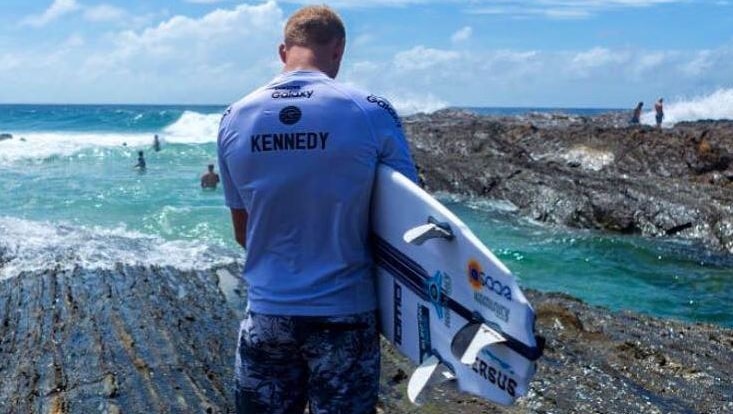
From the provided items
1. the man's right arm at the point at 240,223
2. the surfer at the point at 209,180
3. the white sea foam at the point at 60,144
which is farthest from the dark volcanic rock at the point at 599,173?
the white sea foam at the point at 60,144

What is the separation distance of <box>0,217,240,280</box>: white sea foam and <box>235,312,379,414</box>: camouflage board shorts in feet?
28.9

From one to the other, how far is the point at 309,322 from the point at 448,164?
81.8 ft

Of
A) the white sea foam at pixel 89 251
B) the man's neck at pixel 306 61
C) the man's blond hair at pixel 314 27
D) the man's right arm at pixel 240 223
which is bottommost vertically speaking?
the white sea foam at pixel 89 251

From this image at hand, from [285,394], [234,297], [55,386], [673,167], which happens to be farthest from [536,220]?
[285,394]

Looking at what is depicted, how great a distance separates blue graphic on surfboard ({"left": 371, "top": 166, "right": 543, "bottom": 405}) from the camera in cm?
264

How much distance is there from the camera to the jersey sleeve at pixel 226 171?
9.96ft

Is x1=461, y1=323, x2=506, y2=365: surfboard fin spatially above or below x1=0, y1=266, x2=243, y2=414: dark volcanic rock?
above

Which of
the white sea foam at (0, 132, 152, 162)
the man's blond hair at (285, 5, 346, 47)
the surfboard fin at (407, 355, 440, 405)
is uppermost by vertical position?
the man's blond hair at (285, 5, 346, 47)

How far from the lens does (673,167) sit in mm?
24594

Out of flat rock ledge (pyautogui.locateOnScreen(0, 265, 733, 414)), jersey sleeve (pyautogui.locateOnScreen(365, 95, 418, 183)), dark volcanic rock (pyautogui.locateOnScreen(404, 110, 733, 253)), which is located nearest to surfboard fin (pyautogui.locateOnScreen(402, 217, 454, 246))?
jersey sleeve (pyautogui.locateOnScreen(365, 95, 418, 183))

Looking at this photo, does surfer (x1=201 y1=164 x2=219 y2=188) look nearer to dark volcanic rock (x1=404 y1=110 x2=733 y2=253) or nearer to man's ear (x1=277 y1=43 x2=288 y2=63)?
dark volcanic rock (x1=404 y1=110 x2=733 y2=253)

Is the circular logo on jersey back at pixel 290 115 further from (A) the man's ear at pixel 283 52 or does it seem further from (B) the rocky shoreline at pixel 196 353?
(B) the rocky shoreline at pixel 196 353

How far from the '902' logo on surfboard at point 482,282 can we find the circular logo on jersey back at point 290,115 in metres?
0.78

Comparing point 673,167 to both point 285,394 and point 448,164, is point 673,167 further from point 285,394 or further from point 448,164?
point 285,394
